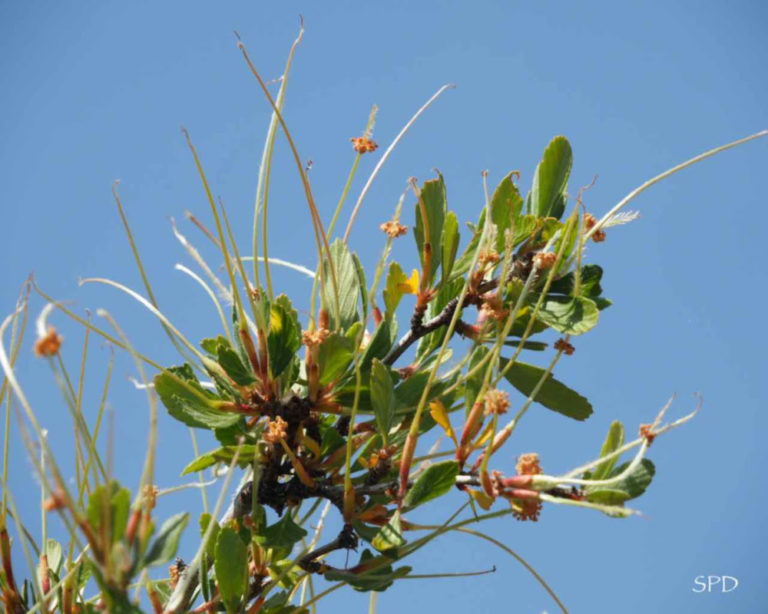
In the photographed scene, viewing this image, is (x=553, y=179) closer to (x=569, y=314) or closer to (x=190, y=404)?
(x=569, y=314)

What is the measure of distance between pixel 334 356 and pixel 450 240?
0.25 meters

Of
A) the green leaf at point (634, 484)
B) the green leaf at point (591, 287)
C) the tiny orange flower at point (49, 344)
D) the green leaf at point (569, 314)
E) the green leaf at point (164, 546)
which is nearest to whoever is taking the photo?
the tiny orange flower at point (49, 344)

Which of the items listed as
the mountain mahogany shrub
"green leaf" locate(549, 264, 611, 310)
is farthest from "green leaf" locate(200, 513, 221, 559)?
"green leaf" locate(549, 264, 611, 310)

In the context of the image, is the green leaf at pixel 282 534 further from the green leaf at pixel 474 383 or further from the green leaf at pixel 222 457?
the green leaf at pixel 474 383

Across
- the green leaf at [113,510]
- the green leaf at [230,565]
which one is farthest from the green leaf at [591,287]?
the green leaf at [113,510]

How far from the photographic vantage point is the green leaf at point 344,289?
50.8 inches

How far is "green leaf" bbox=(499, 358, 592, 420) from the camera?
4.32 feet

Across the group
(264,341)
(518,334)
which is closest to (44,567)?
(264,341)

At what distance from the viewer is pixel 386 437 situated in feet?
3.98

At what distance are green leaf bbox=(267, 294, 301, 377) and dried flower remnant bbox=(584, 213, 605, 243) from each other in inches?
16.9

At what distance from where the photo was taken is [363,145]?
1420mm

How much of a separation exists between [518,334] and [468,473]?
0.28m

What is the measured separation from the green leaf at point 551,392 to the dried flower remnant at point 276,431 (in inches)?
12.9

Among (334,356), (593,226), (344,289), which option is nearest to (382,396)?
(334,356)
